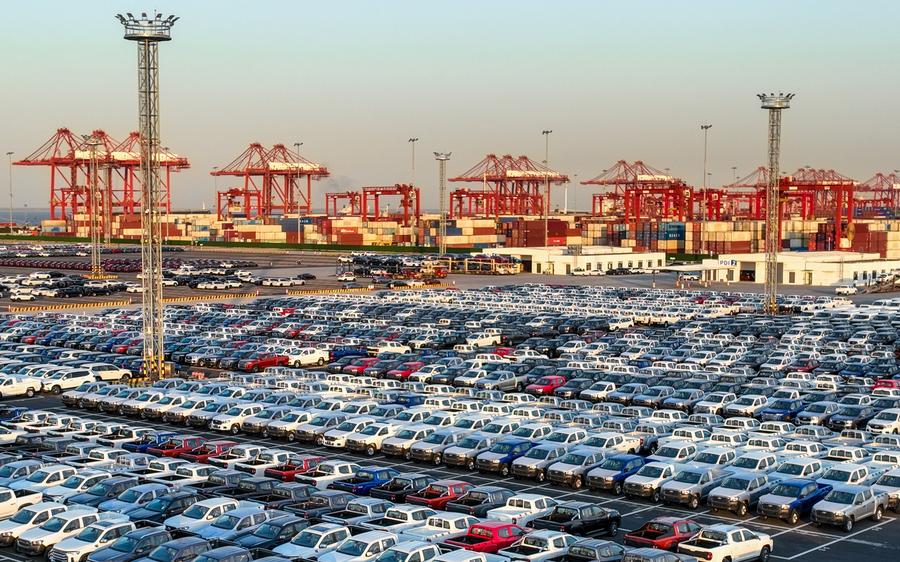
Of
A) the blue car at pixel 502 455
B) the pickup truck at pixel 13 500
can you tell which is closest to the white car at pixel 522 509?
the blue car at pixel 502 455

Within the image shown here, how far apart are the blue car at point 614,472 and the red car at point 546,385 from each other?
13.7 metres

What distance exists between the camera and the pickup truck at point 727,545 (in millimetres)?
22203

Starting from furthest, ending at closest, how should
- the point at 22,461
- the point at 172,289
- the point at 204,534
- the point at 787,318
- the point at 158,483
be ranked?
the point at 172,289
the point at 787,318
the point at 22,461
the point at 158,483
the point at 204,534

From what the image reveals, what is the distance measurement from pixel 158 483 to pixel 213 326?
127ft

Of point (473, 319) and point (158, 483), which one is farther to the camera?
point (473, 319)

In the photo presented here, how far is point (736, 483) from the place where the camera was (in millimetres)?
27469

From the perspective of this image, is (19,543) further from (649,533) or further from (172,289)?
(172,289)

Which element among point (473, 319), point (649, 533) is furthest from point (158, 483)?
point (473, 319)

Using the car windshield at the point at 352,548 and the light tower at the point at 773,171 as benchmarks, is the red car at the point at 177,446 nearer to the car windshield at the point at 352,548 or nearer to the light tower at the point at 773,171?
the car windshield at the point at 352,548

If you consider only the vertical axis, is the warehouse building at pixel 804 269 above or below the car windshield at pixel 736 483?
above

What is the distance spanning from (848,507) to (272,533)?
1235 cm

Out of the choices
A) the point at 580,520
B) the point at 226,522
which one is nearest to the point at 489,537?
the point at 580,520

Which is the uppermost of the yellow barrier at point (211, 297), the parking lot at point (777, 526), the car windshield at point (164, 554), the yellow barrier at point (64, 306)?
the car windshield at point (164, 554)

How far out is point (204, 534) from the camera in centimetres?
A: 2281
